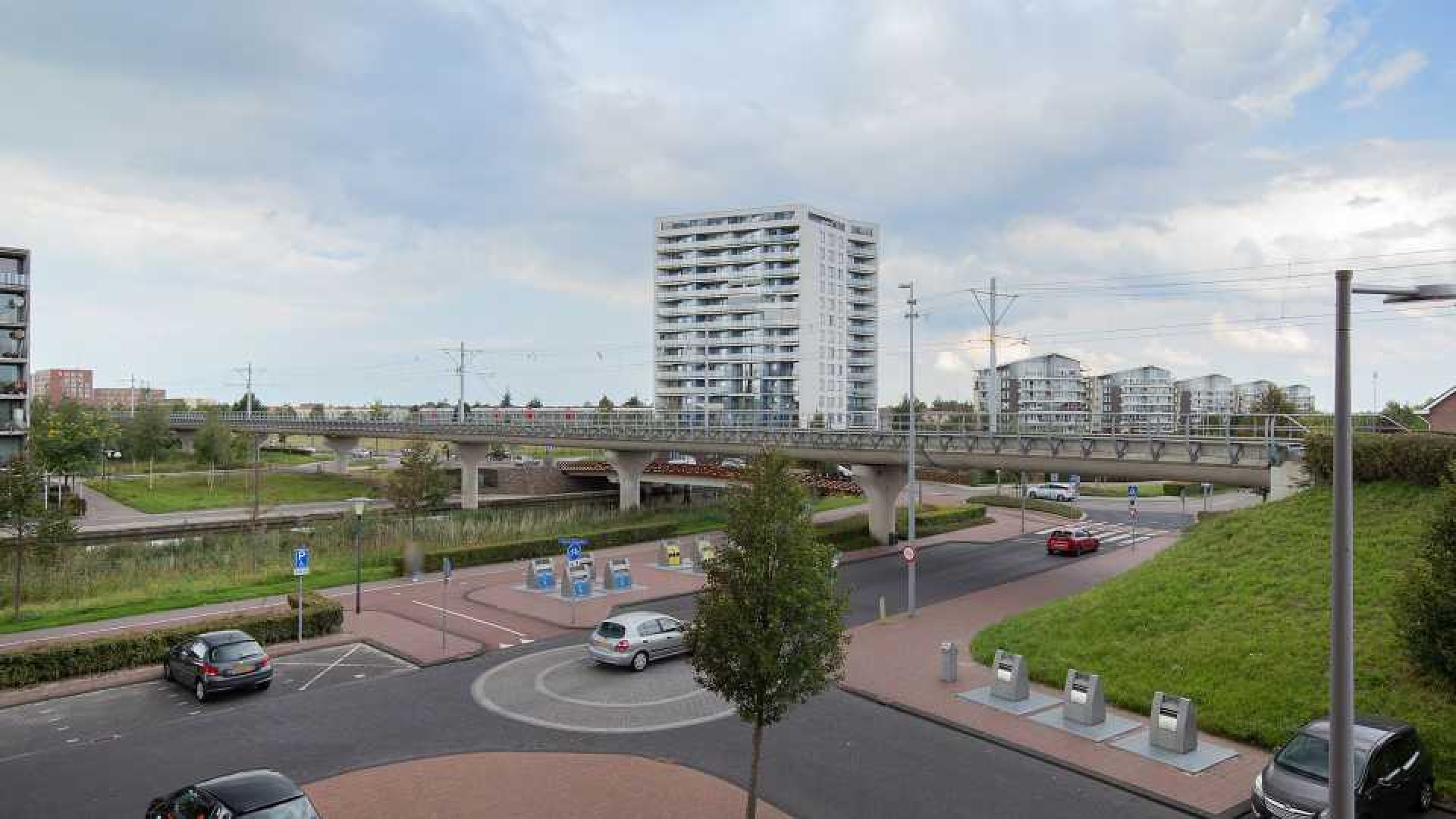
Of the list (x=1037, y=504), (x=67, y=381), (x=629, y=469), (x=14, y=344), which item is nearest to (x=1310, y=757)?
(x=1037, y=504)

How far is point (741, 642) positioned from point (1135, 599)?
46.5 feet

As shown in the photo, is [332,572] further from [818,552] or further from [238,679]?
[818,552]

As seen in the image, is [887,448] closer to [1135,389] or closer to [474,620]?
[474,620]

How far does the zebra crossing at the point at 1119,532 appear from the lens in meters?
43.2

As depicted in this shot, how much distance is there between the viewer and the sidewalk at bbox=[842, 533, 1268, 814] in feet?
43.9

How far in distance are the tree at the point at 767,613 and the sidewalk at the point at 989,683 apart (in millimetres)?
5563

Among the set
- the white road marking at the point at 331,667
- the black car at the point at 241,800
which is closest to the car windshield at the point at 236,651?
the white road marking at the point at 331,667

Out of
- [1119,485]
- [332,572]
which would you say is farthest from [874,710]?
[1119,485]

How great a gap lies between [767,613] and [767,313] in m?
99.4

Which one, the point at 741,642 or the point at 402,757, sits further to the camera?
the point at 402,757

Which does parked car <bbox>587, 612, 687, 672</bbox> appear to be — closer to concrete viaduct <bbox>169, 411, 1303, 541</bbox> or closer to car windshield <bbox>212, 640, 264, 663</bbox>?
concrete viaduct <bbox>169, 411, 1303, 541</bbox>

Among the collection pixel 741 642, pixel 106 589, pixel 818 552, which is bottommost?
pixel 106 589

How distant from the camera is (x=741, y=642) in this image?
1133 centimetres

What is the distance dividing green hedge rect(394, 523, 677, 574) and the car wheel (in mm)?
29010
